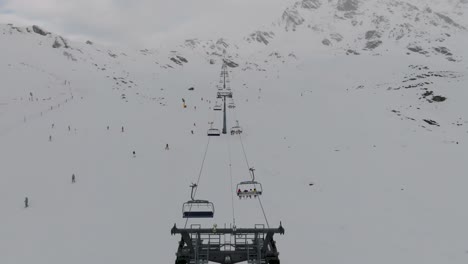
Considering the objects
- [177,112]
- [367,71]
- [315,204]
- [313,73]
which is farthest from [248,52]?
[315,204]

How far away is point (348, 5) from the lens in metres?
188

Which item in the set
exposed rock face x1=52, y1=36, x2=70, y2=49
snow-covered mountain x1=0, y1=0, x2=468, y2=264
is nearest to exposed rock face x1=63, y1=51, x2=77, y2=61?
snow-covered mountain x1=0, y1=0, x2=468, y2=264

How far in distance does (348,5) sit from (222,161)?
18300 centimetres

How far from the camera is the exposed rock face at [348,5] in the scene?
18588 centimetres

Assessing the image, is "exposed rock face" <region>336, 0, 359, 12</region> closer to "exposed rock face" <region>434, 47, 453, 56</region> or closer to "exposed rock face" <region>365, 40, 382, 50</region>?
"exposed rock face" <region>365, 40, 382, 50</region>

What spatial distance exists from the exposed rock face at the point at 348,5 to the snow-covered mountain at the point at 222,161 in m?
108

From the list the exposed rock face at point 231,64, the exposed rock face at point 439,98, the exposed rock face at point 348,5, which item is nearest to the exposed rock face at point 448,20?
the exposed rock face at point 348,5

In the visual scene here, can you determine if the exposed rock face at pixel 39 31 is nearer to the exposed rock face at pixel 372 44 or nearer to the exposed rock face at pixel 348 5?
the exposed rock face at pixel 372 44

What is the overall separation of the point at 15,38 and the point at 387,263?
103892mm

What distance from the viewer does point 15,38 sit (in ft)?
297

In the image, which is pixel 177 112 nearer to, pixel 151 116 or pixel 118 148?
pixel 151 116

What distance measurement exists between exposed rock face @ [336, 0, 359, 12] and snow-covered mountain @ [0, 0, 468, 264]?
10793cm

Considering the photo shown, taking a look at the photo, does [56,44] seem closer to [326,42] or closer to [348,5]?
[326,42]

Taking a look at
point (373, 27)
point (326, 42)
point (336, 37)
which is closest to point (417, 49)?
point (373, 27)
